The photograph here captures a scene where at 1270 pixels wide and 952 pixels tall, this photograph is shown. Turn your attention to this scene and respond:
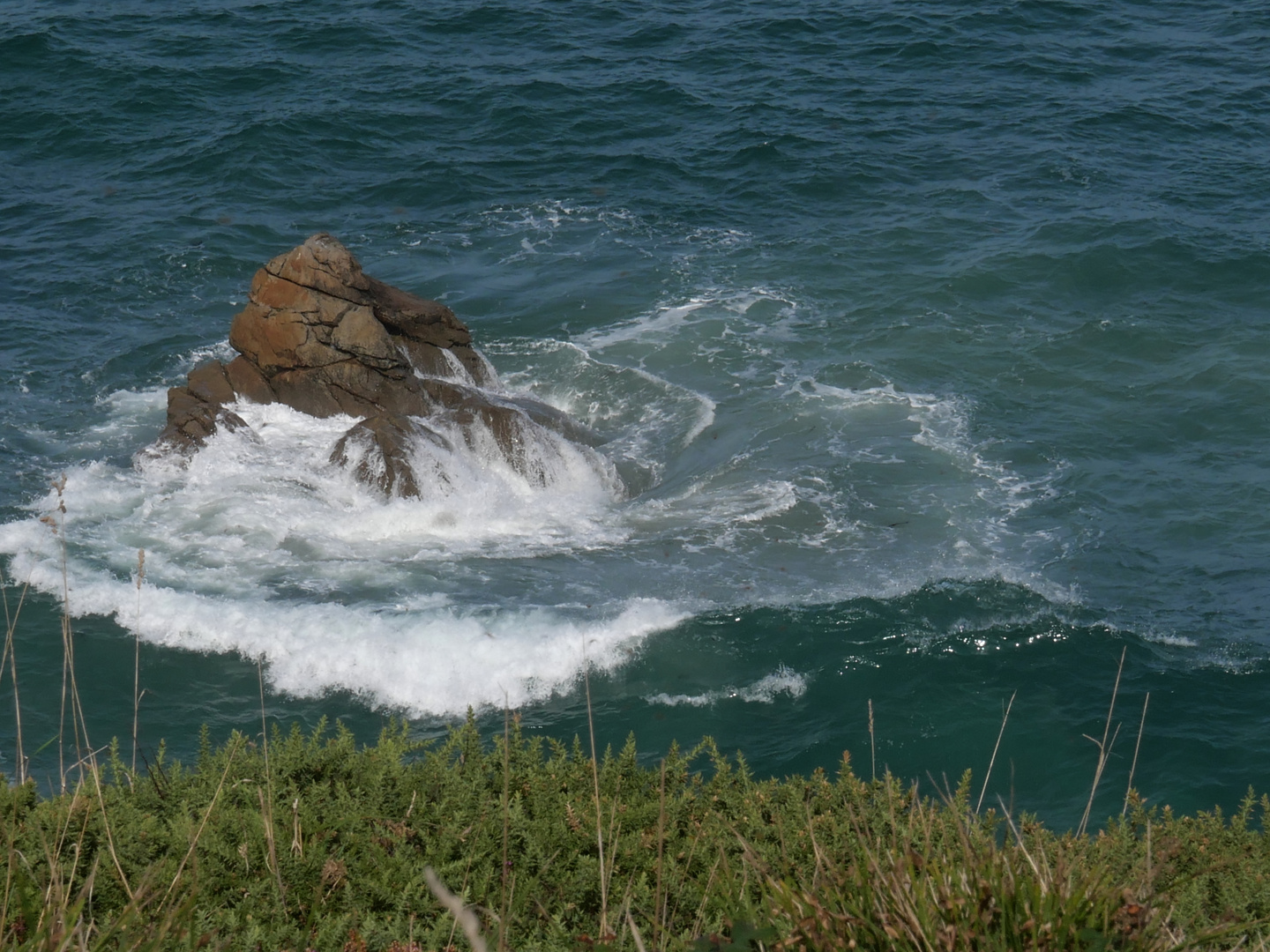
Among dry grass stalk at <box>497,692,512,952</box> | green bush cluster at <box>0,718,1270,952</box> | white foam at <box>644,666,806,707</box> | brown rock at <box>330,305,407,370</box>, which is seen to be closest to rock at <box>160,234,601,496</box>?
brown rock at <box>330,305,407,370</box>

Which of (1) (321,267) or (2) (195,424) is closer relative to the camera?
(2) (195,424)

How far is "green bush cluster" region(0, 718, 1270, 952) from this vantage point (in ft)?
11.4

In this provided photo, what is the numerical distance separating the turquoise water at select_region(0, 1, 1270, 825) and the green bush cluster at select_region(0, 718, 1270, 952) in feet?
8.27

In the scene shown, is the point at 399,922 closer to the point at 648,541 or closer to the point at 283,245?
the point at 648,541

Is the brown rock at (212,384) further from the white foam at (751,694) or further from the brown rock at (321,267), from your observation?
the white foam at (751,694)

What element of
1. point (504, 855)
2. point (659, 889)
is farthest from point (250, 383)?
point (659, 889)

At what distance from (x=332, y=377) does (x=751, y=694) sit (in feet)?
21.7

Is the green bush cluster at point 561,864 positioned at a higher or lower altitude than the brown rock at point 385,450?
higher

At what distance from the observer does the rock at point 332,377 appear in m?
14.0

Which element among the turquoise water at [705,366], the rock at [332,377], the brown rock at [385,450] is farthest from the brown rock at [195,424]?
the brown rock at [385,450]

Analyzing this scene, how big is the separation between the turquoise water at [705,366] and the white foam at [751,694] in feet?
0.10

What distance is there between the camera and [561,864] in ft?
15.6

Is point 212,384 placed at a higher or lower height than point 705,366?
higher

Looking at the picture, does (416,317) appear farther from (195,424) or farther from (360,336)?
(195,424)
